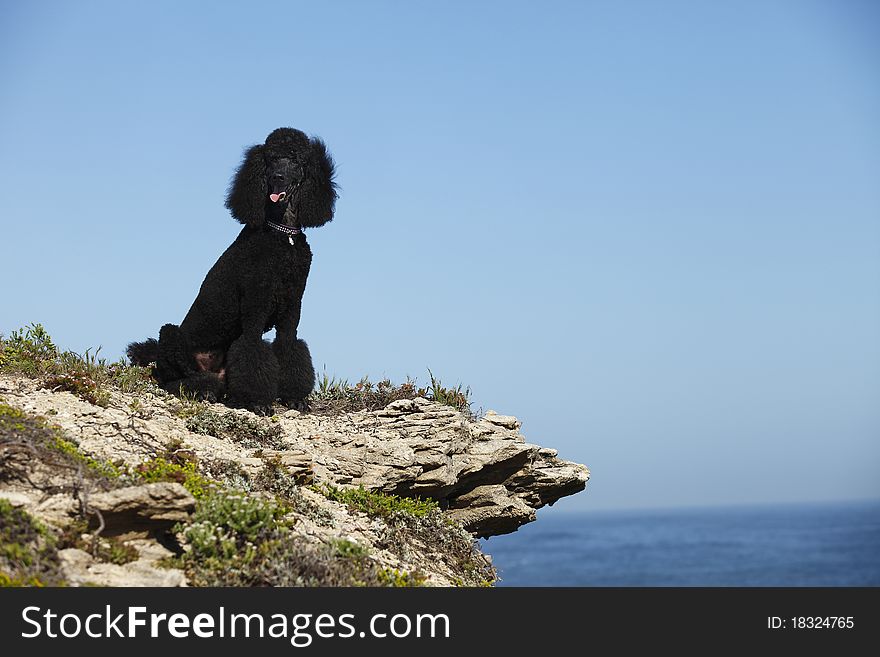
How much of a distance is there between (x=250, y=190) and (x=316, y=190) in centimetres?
86

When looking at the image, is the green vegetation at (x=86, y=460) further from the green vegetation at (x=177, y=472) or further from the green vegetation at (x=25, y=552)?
the green vegetation at (x=25, y=552)

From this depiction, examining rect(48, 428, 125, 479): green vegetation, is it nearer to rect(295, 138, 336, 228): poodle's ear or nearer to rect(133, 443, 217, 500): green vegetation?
rect(133, 443, 217, 500): green vegetation

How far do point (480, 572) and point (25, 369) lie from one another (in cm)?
596

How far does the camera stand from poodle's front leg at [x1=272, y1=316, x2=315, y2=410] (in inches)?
452

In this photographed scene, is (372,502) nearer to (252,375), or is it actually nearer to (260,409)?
(260,409)

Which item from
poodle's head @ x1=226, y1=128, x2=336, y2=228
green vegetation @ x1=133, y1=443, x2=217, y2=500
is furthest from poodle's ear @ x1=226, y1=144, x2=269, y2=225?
green vegetation @ x1=133, y1=443, x2=217, y2=500

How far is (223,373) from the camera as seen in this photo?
449 inches

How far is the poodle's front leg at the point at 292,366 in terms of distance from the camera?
37.7 ft

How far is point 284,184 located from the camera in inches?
438

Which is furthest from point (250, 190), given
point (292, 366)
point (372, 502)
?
point (372, 502)

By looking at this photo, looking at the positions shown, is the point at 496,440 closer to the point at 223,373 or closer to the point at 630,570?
the point at 223,373

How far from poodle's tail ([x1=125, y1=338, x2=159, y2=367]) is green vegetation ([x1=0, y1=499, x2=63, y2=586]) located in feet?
17.4
